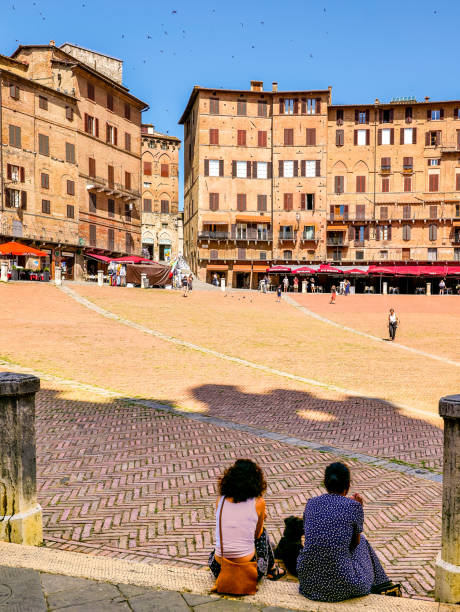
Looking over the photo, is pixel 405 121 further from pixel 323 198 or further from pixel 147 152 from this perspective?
pixel 147 152

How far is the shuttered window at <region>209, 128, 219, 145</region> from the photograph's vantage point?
53.8 m

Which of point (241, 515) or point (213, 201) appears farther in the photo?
point (213, 201)

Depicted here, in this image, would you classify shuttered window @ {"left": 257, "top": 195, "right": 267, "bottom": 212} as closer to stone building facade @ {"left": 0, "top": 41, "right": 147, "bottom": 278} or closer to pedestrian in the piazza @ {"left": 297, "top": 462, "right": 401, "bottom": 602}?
stone building facade @ {"left": 0, "top": 41, "right": 147, "bottom": 278}

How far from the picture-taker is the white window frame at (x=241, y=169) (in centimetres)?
5431

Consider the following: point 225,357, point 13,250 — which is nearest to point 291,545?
point 225,357

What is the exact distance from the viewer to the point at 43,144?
139 ft

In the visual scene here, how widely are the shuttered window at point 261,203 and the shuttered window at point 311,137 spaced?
7.00 m

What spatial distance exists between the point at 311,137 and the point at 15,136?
93.7 ft

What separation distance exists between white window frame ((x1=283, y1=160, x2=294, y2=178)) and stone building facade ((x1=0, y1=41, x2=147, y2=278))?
49.3 ft

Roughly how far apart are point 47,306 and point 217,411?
1798cm

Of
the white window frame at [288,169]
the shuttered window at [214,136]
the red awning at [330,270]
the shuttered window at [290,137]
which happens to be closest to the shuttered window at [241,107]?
the shuttered window at [214,136]

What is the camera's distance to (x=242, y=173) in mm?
54500

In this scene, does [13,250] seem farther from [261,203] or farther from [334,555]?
[334,555]

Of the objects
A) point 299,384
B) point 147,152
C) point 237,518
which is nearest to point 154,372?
point 299,384
